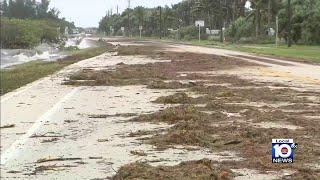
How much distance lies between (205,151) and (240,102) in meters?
6.69

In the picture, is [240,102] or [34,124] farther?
[240,102]

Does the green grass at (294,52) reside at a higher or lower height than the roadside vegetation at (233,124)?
lower

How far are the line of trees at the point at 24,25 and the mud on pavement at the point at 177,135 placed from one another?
2677 centimetres

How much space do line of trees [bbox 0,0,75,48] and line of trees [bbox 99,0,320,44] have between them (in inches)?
1064

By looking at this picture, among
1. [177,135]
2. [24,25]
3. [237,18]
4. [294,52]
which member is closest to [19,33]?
[24,25]

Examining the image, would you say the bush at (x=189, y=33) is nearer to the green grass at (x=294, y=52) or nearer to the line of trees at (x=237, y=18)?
the line of trees at (x=237, y=18)

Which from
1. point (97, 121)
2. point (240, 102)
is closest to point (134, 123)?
point (97, 121)

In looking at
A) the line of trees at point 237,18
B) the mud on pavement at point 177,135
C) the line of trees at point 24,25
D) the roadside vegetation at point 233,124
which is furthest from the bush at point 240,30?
the mud on pavement at point 177,135

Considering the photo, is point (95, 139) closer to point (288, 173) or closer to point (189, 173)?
point (189, 173)

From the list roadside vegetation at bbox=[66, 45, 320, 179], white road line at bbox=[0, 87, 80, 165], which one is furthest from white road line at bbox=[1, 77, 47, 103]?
roadside vegetation at bbox=[66, 45, 320, 179]

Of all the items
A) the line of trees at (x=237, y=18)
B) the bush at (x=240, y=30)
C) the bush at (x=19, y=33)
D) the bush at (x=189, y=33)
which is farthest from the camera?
the bush at (x=189, y=33)

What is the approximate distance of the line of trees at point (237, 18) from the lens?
72750 millimetres

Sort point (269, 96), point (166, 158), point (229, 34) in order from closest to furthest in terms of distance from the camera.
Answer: point (166, 158), point (269, 96), point (229, 34)

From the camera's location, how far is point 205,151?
906 cm
